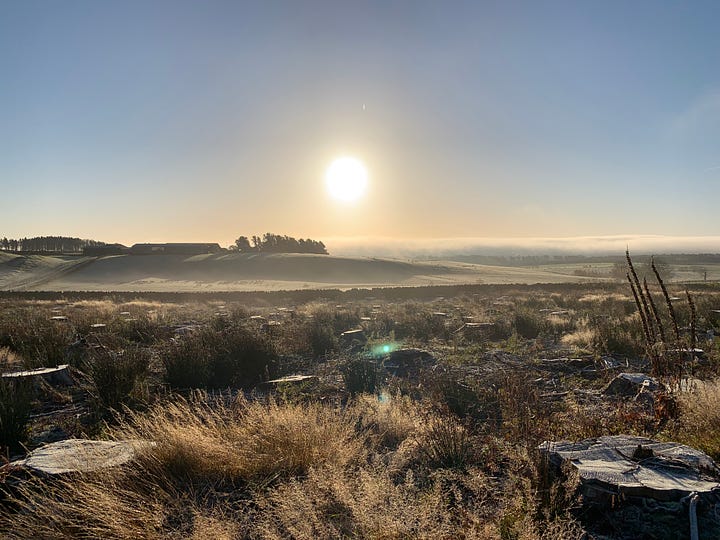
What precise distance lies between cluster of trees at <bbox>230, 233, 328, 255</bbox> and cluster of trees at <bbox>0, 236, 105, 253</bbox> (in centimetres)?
4889

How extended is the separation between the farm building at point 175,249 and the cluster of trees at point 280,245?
5284 millimetres

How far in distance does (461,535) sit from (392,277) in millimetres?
70516

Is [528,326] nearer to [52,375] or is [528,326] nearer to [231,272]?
[52,375]

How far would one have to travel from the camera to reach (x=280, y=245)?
338 feet

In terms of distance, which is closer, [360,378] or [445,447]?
[445,447]

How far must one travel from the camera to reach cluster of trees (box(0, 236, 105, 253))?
397ft

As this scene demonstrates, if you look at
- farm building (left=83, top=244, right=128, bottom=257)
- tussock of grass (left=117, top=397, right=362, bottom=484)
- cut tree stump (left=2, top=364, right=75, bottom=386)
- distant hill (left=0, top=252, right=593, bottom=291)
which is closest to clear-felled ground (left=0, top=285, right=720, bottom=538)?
tussock of grass (left=117, top=397, right=362, bottom=484)

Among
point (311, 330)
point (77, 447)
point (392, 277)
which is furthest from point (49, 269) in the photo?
point (77, 447)

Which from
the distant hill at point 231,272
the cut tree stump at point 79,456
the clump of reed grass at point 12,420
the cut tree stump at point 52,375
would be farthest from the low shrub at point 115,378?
the distant hill at point 231,272

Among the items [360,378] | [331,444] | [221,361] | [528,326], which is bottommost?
[528,326]

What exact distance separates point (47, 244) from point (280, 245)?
71.9 metres

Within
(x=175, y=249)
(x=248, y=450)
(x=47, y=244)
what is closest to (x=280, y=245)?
(x=175, y=249)

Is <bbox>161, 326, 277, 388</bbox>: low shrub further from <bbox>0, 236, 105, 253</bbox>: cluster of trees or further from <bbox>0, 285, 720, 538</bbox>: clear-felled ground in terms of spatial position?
<bbox>0, 236, 105, 253</bbox>: cluster of trees

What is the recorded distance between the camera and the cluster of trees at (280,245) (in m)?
102
